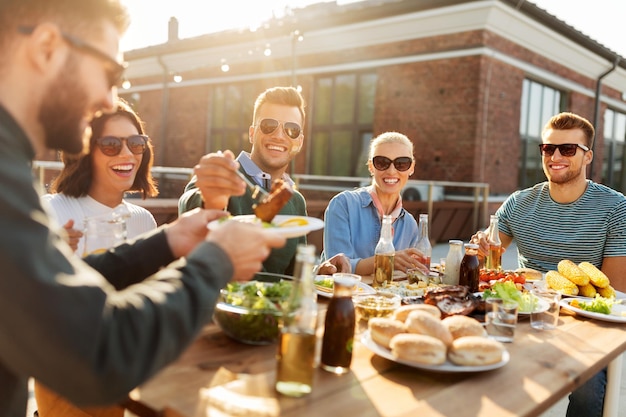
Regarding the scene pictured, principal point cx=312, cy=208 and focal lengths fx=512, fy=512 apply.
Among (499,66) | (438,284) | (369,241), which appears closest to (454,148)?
(499,66)

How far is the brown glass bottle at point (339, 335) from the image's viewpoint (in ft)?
4.65

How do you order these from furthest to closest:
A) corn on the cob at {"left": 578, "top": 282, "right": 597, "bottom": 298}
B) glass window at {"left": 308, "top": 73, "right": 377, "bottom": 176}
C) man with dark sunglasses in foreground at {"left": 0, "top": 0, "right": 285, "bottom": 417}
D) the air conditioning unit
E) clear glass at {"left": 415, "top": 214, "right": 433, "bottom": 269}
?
glass window at {"left": 308, "top": 73, "right": 377, "bottom": 176} < the air conditioning unit < clear glass at {"left": 415, "top": 214, "right": 433, "bottom": 269} < corn on the cob at {"left": 578, "top": 282, "right": 597, "bottom": 298} < man with dark sunglasses in foreground at {"left": 0, "top": 0, "right": 285, "bottom": 417}

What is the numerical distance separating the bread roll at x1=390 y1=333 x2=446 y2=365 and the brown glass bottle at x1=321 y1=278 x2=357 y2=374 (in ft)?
0.45

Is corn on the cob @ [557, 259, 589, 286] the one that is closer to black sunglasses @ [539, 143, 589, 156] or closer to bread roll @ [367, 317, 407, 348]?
black sunglasses @ [539, 143, 589, 156]

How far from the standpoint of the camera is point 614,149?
1647cm

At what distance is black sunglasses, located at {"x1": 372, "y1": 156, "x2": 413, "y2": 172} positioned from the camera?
10.8ft

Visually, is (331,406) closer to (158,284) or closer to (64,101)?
(158,284)

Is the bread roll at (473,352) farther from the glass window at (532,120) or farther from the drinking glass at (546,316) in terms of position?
the glass window at (532,120)

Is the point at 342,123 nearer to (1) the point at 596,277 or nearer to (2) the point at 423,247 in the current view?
(2) the point at 423,247

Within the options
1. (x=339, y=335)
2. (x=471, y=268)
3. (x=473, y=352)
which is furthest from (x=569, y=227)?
(x=339, y=335)

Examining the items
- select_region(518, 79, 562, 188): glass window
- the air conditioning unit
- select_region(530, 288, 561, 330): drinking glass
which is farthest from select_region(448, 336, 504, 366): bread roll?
select_region(518, 79, 562, 188): glass window

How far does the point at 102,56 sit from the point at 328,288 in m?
1.35

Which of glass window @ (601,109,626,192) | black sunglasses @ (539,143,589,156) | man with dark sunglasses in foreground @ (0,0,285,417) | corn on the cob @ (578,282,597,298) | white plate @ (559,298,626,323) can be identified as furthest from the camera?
glass window @ (601,109,626,192)

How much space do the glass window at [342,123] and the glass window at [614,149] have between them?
Answer: 7902mm
